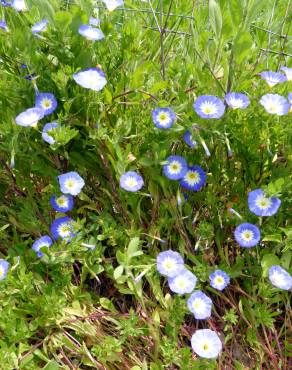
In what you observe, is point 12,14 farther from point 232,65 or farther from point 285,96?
point 285,96

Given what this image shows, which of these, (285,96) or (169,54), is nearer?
(285,96)

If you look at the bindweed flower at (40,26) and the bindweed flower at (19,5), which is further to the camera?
the bindweed flower at (19,5)

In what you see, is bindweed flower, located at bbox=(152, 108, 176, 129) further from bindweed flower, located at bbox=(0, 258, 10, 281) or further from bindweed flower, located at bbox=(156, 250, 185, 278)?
bindweed flower, located at bbox=(0, 258, 10, 281)

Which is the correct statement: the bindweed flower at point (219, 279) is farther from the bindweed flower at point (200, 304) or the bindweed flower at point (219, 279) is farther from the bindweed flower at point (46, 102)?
the bindweed flower at point (46, 102)

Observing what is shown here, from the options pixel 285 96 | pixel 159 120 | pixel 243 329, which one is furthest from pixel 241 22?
pixel 243 329

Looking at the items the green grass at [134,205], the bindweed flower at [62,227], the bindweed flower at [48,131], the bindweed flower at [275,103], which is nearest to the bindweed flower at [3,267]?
the green grass at [134,205]

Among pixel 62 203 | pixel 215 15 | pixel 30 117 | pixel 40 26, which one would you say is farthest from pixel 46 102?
pixel 215 15
